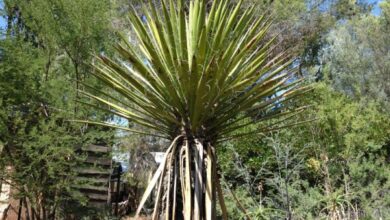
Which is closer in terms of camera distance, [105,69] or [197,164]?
[197,164]

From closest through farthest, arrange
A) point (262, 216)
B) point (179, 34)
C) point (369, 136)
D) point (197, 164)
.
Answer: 1. point (197, 164)
2. point (179, 34)
3. point (262, 216)
4. point (369, 136)

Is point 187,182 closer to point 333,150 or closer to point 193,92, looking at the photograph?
point 193,92

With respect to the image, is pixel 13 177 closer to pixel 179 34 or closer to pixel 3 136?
pixel 3 136

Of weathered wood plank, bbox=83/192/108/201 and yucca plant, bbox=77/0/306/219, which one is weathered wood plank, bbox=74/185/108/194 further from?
yucca plant, bbox=77/0/306/219

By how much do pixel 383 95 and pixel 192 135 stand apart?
11.7 meters

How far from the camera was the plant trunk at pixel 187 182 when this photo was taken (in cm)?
366

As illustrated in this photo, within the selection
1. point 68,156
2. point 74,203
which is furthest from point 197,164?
point 74,203

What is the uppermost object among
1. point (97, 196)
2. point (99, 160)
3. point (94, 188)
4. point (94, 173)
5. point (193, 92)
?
point (193, 92)

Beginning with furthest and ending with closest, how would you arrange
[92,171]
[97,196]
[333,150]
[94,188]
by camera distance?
[333,150] → [97,196] → [94,188] → [92,171]

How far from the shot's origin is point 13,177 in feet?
23.8

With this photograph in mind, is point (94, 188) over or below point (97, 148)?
below

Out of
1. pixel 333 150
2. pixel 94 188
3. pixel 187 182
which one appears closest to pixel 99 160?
pixel 94 188

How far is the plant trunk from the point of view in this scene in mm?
3662

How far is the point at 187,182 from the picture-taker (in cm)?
371
